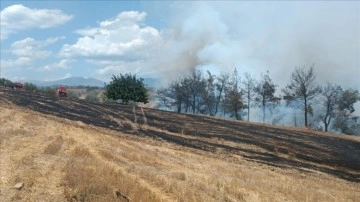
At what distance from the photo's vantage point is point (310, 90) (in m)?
86.6

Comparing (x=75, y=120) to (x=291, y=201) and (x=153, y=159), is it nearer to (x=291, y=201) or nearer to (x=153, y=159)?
(x=153, y=159)

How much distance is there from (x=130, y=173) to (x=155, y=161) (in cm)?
567

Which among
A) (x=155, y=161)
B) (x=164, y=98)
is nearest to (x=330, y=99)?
(x=164, y=98)

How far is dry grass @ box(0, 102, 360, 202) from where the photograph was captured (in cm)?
1639

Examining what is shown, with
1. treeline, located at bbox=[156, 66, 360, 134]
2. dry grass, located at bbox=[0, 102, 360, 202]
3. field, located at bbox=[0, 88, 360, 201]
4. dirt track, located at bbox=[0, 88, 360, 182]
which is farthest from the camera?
treeline, located at bbox=[156, 66, 360, 134]

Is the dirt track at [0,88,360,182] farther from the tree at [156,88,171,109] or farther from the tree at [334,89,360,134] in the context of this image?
the tree at [156,88,171,109]

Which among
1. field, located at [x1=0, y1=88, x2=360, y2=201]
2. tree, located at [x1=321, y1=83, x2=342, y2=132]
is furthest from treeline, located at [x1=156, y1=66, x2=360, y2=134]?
field, located at [x1=0, y1=88, x2=360, y2=201]

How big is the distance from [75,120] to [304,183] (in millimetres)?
24443

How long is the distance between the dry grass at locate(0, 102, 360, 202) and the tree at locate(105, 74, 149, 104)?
60621 millimetres

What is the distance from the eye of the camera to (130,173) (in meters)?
20.8

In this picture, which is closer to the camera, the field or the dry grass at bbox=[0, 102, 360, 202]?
the dry grass at bbox=[0, 102, 360, 202]

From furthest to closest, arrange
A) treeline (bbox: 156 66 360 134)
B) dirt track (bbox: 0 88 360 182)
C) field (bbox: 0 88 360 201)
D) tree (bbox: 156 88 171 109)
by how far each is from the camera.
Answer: tree (bbox: 156 88 171 109)
treeline (bbox: 156 66 360 134)
dirt track (bbox: 0 88 360 182)
field (bbox: 0 88 360 201)

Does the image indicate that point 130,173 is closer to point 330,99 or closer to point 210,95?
point 330,99

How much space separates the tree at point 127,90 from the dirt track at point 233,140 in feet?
131
